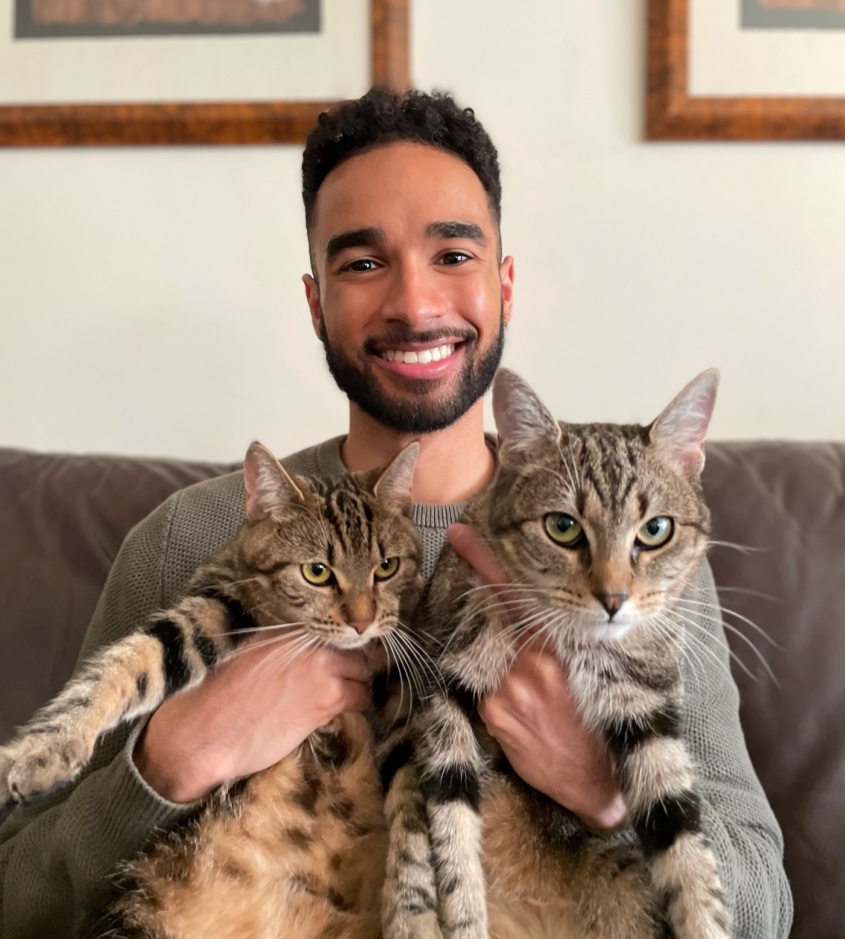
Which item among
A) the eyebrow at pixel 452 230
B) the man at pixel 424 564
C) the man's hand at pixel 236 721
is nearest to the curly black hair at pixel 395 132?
the man at pixel 424 564

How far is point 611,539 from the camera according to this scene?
3.56 ft

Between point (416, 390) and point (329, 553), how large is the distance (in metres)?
0.40

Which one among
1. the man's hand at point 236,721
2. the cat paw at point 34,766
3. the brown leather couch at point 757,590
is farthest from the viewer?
the brown leather couch at point 757,590

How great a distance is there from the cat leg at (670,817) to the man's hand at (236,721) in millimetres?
461

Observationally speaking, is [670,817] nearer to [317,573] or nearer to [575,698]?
[575,698]

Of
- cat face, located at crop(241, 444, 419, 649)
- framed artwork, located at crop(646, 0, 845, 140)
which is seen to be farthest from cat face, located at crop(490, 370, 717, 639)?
framed artwork, located at crop(646, 0, 845, 140)

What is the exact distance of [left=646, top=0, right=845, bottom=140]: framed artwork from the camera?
6.73 feet

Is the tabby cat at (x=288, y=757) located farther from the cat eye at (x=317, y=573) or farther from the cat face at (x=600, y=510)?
the cat face at (x=600, y=510)

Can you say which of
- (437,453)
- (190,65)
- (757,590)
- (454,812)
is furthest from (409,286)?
(190,65)

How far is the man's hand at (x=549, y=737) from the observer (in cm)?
112

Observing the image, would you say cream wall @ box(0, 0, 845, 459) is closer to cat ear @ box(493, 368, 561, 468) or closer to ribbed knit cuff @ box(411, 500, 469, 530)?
ribbed knit cuff @ box(411, 500, 469, 530)

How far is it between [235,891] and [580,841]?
527mm

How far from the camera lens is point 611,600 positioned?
1.03 meters

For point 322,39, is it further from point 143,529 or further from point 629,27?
point 143,529
